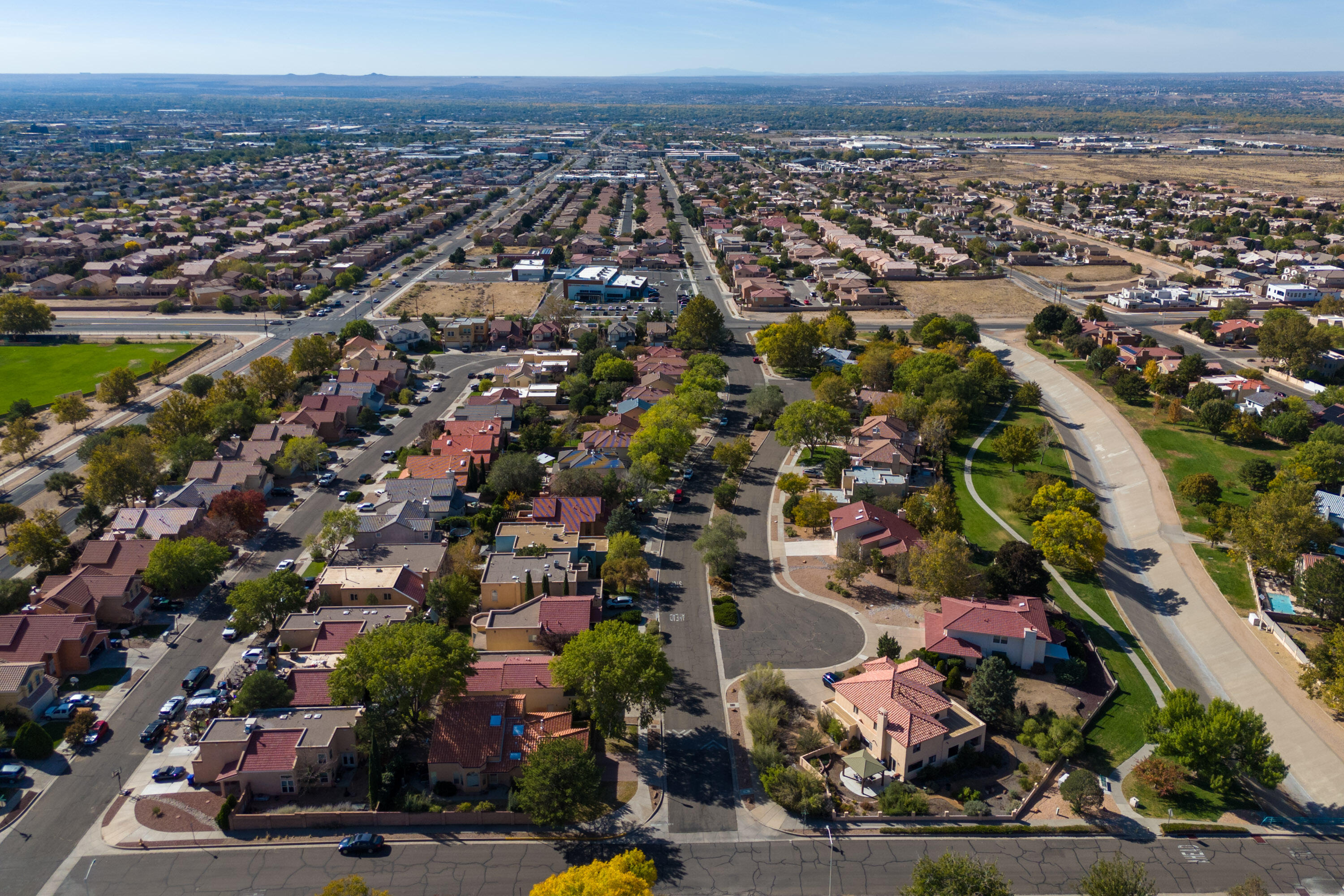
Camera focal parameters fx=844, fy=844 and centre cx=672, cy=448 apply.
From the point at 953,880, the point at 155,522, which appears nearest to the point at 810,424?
the point at 953,880

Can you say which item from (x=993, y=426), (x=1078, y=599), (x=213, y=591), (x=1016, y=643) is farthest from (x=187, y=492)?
(x=993, y=426)

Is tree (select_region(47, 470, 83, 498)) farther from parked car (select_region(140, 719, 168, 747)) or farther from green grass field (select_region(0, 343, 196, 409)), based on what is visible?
parked car (select_region(140, 719, 168, 747))

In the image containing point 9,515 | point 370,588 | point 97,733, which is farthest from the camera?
point 9,515

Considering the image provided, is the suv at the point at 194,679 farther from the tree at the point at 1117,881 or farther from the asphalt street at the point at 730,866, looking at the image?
the tree at the point at 1117,881

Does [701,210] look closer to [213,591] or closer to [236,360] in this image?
[236,360]

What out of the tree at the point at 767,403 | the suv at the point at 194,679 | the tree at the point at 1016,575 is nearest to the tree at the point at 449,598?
the suv at the point at 194,679

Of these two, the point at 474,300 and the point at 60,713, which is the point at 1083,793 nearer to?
the point at 60,713
